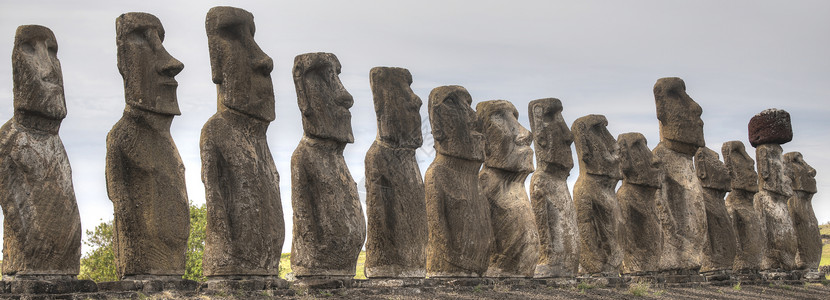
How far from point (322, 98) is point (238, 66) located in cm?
137


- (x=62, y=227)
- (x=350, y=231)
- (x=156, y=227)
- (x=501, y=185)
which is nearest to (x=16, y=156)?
Answer: (x=62, y=227)

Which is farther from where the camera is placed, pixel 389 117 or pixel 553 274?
pixel 553 274

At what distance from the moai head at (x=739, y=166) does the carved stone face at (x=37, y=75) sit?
644 inches

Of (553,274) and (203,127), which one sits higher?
(203,127)

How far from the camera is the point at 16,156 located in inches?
421

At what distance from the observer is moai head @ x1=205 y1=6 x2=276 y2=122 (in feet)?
40.7

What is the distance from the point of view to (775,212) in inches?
953

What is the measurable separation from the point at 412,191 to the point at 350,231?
1524mm

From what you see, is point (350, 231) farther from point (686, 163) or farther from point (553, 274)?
point (686, 163)

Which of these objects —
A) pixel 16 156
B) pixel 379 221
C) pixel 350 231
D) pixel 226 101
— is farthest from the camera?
pixel 379 221

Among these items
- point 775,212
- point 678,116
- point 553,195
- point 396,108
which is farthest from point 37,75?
point 775,212

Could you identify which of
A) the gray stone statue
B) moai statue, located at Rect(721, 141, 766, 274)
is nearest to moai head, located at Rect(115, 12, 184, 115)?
the gray stone statue

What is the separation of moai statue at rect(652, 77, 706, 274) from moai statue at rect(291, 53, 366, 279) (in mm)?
8916

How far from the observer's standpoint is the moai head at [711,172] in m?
22.1
